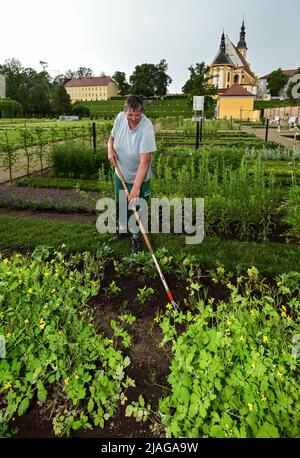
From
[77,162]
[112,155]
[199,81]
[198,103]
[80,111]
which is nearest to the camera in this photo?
[112,155]

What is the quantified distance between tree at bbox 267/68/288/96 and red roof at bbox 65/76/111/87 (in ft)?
132

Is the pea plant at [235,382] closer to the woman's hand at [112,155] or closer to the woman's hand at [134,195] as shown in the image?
the woman's hand at [134,195]

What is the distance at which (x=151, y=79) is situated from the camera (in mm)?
73562

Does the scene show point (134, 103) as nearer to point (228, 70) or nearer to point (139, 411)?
point (139, 411)

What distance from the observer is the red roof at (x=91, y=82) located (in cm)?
8762

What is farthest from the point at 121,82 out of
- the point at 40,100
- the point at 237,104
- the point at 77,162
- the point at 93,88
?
the point at 77,162

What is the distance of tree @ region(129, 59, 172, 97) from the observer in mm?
72312

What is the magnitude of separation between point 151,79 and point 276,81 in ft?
84.8

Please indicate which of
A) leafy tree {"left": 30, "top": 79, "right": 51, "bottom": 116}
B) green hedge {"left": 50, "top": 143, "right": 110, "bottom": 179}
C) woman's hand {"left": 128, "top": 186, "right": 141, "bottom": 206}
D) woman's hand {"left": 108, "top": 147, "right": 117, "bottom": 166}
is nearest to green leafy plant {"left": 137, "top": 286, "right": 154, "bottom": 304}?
woman's hand {"left": 128, "top": 186, "right": 141, "bottom": 206}

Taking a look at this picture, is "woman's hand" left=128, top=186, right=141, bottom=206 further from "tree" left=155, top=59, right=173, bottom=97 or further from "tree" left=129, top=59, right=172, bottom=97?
"tree" left=155, top=59, right=173, bottom=97

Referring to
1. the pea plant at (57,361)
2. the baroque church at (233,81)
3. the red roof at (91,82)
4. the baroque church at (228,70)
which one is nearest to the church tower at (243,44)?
the baroque church at (233,81)

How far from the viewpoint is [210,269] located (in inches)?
126

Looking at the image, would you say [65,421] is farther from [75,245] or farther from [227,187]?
[227,187]

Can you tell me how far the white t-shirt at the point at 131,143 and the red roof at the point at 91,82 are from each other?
301 feet
